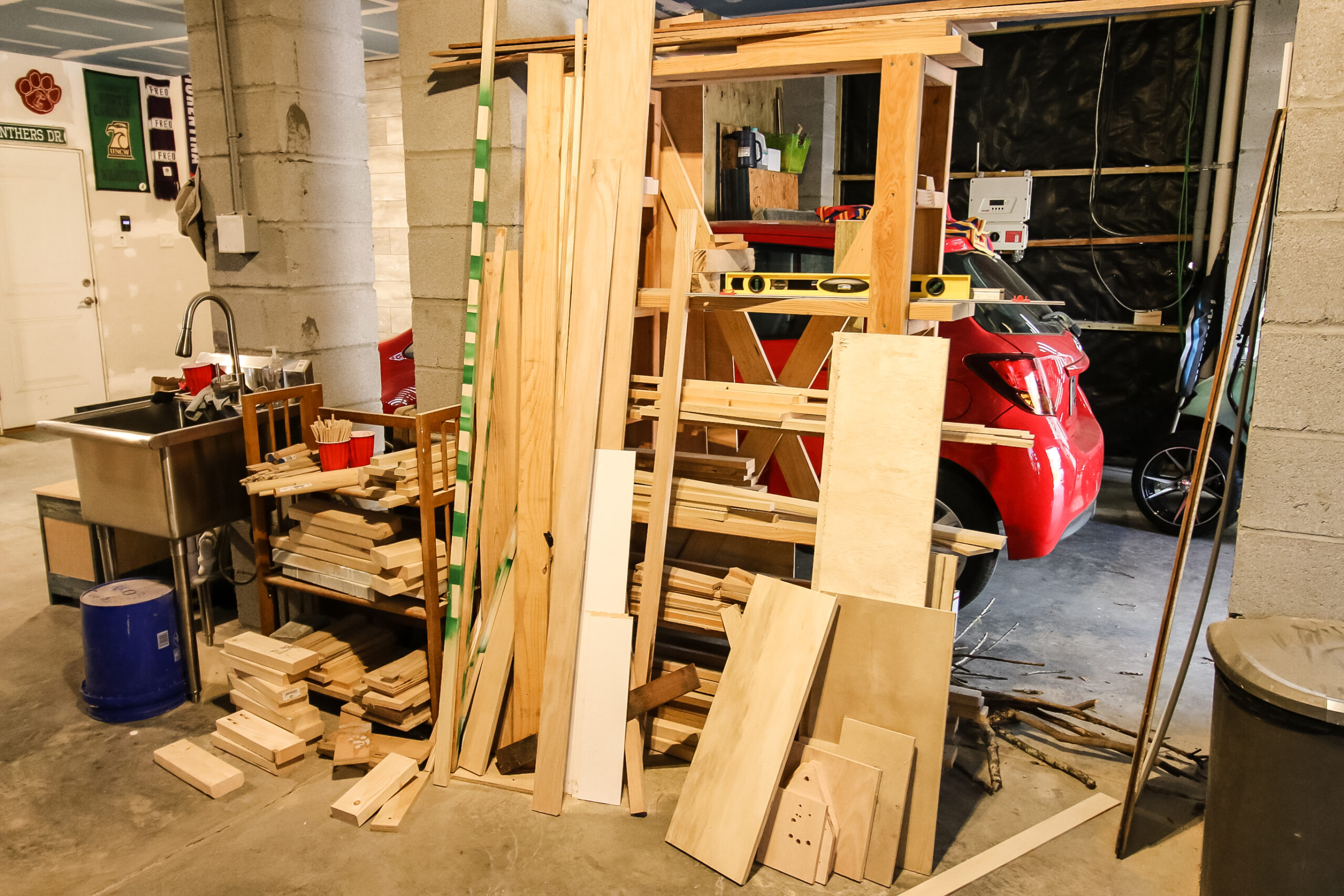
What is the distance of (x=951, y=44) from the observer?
252 cm

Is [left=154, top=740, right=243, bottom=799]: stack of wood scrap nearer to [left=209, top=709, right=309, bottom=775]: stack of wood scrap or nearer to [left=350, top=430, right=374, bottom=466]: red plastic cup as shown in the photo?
[left=209, top=709, right=309, bottom=775]: stack of wood scrap

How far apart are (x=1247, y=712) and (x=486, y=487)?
2.13 m

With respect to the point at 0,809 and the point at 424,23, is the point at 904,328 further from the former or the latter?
the point at 0,809

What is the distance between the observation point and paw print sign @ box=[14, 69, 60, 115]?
8062 mm

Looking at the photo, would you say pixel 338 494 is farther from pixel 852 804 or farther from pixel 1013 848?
pixel 1013 848

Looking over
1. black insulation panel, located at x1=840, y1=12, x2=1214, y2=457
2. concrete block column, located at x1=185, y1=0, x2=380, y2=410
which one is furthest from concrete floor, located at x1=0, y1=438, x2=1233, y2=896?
black insulation panel, located at x1=840, y1=12, x2=1214, y2=457

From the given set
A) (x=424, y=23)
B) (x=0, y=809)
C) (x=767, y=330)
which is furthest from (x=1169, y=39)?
(x=0, y=809)

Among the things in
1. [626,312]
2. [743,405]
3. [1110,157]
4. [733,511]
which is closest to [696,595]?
[733,511]

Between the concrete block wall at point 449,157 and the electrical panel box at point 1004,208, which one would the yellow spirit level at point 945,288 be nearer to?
the concrete block wall at point 449,157

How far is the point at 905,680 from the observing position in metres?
2.52

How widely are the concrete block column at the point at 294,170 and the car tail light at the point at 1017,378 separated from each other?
9.08 ft

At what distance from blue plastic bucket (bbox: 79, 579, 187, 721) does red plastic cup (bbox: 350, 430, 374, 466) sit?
2.61 ft

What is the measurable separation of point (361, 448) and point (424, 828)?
1374 mm

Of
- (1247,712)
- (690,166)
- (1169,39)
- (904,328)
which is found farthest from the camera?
(1169,39)
